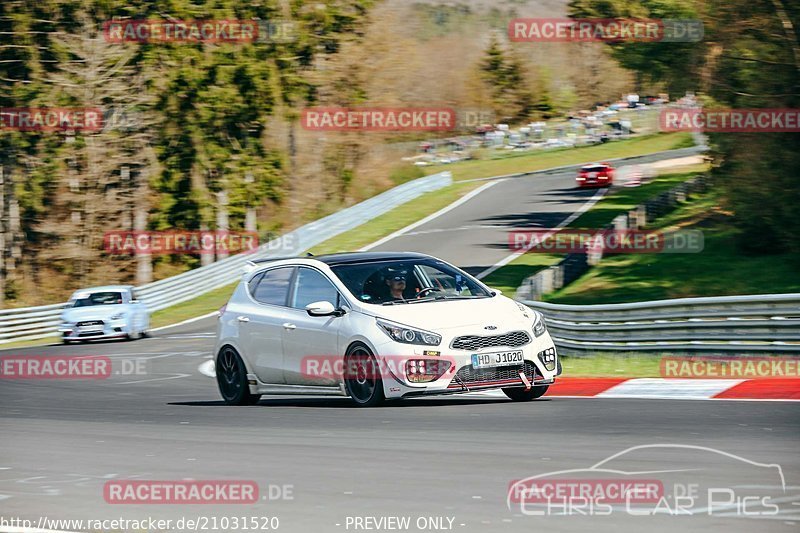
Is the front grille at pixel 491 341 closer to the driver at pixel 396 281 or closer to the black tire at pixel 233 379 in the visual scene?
the driver at pixel 396 281

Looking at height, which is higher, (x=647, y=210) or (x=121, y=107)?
(x=121, y=107)

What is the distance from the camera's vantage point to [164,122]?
50.5 metres

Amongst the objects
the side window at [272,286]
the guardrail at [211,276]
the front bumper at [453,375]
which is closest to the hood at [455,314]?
the front bumper at [453,375]

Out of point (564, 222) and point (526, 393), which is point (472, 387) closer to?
point (526, 393)

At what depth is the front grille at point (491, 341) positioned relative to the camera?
1156 centimetres

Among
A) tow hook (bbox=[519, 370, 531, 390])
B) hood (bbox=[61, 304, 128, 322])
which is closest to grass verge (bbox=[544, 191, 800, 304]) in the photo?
hood (bbox=[61, 304, 128, 322])

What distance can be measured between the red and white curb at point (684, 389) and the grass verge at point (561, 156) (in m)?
55.8

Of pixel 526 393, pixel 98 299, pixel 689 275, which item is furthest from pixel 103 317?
pixel 526 393

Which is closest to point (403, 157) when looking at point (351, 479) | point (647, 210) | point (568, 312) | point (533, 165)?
point (533, 165)

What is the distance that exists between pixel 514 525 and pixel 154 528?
1.96m

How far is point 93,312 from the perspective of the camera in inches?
1159

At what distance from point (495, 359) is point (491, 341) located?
182 mm

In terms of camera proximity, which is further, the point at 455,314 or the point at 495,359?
the point at 455,314

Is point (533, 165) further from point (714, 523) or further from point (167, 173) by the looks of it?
point (714, 523)
